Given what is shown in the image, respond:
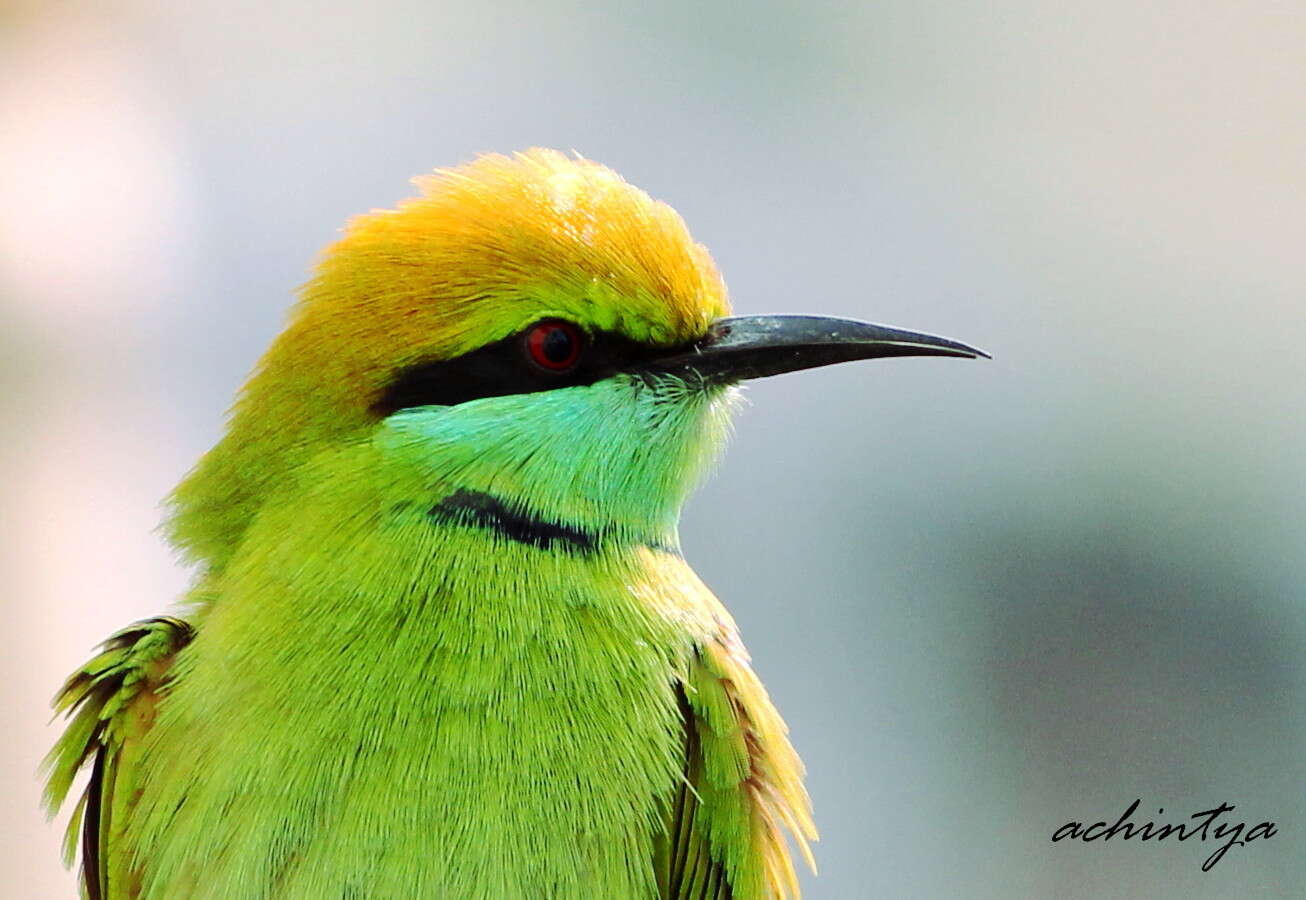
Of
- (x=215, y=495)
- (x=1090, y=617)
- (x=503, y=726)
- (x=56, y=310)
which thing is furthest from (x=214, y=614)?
(x=1090, y=617)

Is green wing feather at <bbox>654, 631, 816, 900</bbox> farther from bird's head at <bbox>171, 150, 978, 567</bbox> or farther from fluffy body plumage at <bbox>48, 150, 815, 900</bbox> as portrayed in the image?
bird's head at <bbox>171, 150, 978, 567</bbox>

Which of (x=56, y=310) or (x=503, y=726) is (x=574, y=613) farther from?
(x=56, y=310)

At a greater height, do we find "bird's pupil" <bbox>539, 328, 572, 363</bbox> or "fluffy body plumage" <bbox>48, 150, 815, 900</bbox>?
"bird's pupil" <bbox>539, 328, 572, 363</bbox>
